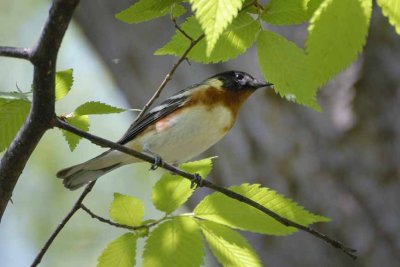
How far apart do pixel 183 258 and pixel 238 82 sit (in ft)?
7.28

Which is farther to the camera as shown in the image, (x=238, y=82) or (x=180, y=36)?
(x=238, y=82)

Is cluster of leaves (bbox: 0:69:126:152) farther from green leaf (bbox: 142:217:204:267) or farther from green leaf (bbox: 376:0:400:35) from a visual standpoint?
green leaf (bbox: 376:0:400:35)

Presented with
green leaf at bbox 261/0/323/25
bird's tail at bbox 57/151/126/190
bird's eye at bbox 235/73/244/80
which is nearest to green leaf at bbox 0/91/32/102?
green leaf at bbox 261/0/323/25

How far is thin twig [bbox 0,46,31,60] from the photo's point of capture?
5.39 ft

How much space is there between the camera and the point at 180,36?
6.31 ft

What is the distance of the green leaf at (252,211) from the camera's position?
6.26ft

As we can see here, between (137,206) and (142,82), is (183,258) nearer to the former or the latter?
(137,206)

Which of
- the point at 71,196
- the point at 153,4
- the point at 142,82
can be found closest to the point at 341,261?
the point at 142,82

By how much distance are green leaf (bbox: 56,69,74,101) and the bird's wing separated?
1.84 meters

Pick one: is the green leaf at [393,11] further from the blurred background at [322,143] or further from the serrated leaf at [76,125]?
the blurred background at [322,143]

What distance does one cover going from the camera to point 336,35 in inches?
50.7

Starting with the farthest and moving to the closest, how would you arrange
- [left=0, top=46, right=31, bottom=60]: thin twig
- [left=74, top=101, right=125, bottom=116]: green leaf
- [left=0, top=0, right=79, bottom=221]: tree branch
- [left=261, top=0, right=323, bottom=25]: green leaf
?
[left=74, top=101, right=125, bottom=116]: green leaf, [left=261, top=0, right=323, bottom=25]: green leaf, [left=0, top=46, right=31, bottom=60]: thin twig, [left=0, top=0, right=79, bottom=221]: tree branch

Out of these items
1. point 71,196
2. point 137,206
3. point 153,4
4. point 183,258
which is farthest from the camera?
point 71,196

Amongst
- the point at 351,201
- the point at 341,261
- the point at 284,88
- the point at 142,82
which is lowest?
the point at 341,261
